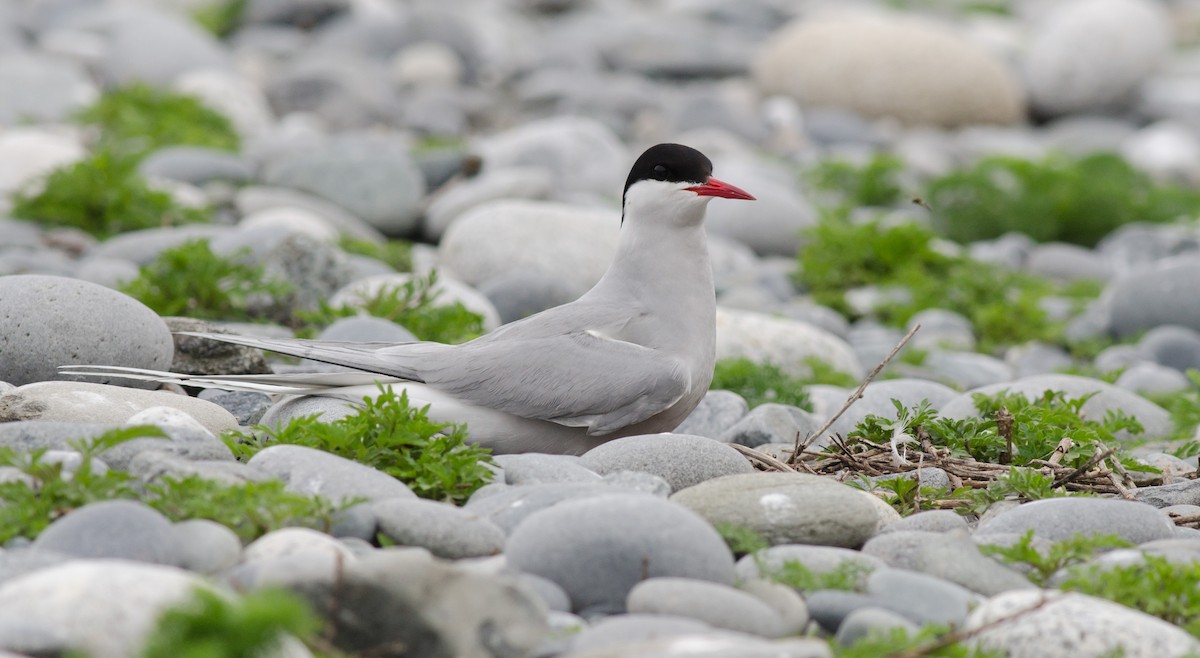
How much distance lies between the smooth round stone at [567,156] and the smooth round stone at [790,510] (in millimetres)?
7627

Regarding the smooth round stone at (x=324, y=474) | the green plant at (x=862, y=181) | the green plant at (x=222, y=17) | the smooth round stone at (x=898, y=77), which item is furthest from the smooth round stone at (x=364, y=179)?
the green plant at (x=222, y=17)

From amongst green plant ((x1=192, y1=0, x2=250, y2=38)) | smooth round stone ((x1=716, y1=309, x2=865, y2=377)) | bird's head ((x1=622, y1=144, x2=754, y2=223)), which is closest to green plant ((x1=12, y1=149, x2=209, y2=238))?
smooth round stone ((x1=716, y1=309, x2=865, y2=377))

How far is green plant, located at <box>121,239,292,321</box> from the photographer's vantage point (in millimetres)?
6082

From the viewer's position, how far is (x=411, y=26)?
58.6ft

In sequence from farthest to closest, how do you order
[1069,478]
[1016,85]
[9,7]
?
[1016,85] → [9,7] → [1069,478]

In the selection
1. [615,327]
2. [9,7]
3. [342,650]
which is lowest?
[342,650]

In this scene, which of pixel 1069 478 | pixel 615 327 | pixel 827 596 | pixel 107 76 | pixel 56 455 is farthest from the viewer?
pixel 107 76

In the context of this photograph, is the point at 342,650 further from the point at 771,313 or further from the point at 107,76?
the point at 107,76

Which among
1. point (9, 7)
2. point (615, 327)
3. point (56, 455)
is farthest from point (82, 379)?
point (9, 7)

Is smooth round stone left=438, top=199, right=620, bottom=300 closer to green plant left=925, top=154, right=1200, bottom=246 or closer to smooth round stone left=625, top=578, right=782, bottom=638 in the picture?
green plant left=925, top=154, right=1200, bottom=246

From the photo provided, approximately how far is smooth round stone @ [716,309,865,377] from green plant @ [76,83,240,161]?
212 inches

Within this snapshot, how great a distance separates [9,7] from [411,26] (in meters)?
4.68

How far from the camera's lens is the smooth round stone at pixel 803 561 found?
10.4 feet

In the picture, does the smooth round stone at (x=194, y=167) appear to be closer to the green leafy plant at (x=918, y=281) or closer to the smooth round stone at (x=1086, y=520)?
the green leafy plant at (x=918, y=281)
